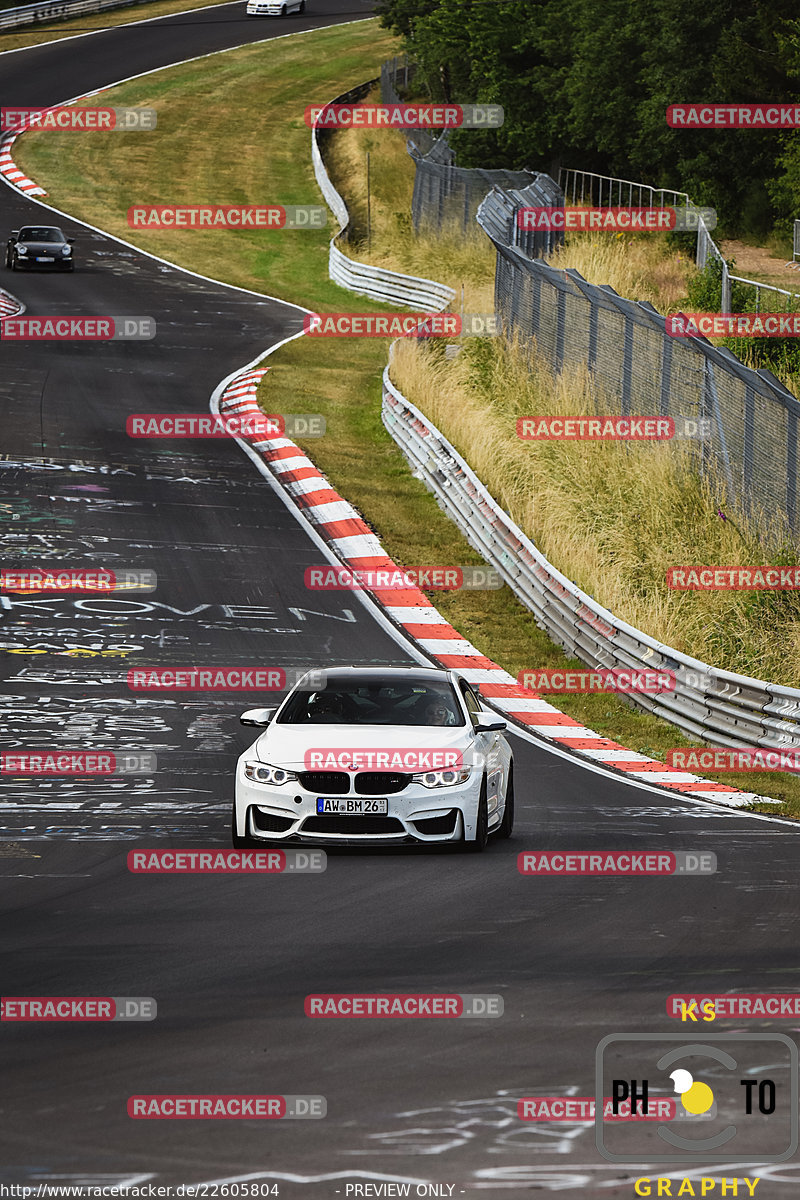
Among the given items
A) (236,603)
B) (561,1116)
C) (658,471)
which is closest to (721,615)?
(658,471)

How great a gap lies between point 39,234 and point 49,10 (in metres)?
41.1

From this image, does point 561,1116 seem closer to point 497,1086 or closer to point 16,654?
point 497,1086

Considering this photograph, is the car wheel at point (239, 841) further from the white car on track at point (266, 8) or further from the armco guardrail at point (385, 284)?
the white car on track at point (266, 8)

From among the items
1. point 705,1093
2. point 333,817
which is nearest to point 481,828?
point 333,817

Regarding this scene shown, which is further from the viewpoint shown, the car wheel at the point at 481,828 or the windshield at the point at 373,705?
the windshield at the point at 373,705

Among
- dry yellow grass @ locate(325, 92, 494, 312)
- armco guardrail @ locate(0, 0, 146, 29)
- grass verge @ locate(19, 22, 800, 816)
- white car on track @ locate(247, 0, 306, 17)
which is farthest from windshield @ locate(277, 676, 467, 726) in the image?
white car on track @ locate(247, 0, 306, 17)

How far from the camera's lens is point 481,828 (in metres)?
12.0

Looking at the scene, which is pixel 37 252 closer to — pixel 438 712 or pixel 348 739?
pixel 438 712

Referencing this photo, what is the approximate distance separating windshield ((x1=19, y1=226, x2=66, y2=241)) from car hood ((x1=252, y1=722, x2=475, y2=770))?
1471 inches

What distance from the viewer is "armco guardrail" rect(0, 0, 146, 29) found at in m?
82.4

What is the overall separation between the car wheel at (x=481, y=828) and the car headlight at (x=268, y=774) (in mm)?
1266

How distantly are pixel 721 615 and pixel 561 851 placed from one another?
7.70 m

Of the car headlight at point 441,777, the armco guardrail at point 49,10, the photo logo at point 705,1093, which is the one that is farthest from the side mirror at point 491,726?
the armco guardrail at point 49,10

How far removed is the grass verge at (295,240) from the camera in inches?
867
